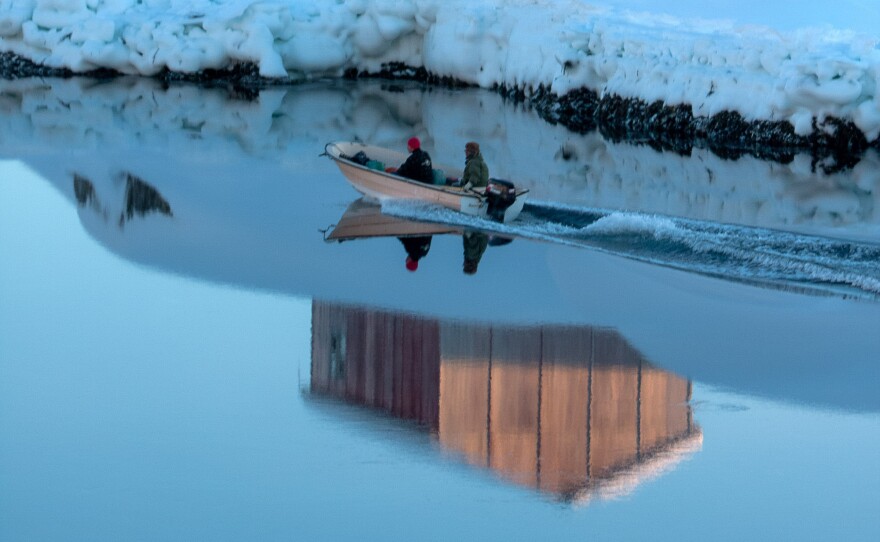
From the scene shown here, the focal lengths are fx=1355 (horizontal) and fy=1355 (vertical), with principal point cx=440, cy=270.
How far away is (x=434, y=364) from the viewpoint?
811 cm

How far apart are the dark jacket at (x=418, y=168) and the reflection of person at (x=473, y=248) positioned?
1.00 meters

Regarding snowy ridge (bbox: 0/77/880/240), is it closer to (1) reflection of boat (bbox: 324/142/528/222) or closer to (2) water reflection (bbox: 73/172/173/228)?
(1) reflection of boat (bbox: 324/142/528/222)

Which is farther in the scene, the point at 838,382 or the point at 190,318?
the point at 190,318

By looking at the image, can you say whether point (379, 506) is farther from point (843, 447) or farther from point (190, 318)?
point (190, 318)

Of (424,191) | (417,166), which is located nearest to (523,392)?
(424,191)

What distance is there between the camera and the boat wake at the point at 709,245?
34.3 ft

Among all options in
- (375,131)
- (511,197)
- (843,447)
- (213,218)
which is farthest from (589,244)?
(375,131)

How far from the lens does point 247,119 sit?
2127cm

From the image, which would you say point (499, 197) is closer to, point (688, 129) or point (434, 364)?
point (434, 364)

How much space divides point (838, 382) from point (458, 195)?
5.23 meters

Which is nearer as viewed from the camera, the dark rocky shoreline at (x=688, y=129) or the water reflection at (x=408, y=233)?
the water reflection at (x=408, y=233)

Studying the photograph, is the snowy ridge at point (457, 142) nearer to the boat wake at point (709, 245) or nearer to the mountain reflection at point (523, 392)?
the boat wake at point (709, 245)

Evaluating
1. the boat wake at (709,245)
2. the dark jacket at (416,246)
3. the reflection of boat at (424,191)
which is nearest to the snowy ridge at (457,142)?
the boat wake at (709,245)

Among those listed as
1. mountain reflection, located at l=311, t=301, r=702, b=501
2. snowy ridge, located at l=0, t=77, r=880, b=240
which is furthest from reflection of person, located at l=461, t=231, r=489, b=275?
mountain reflection, located at l=311, t=301, r=702, b=501
